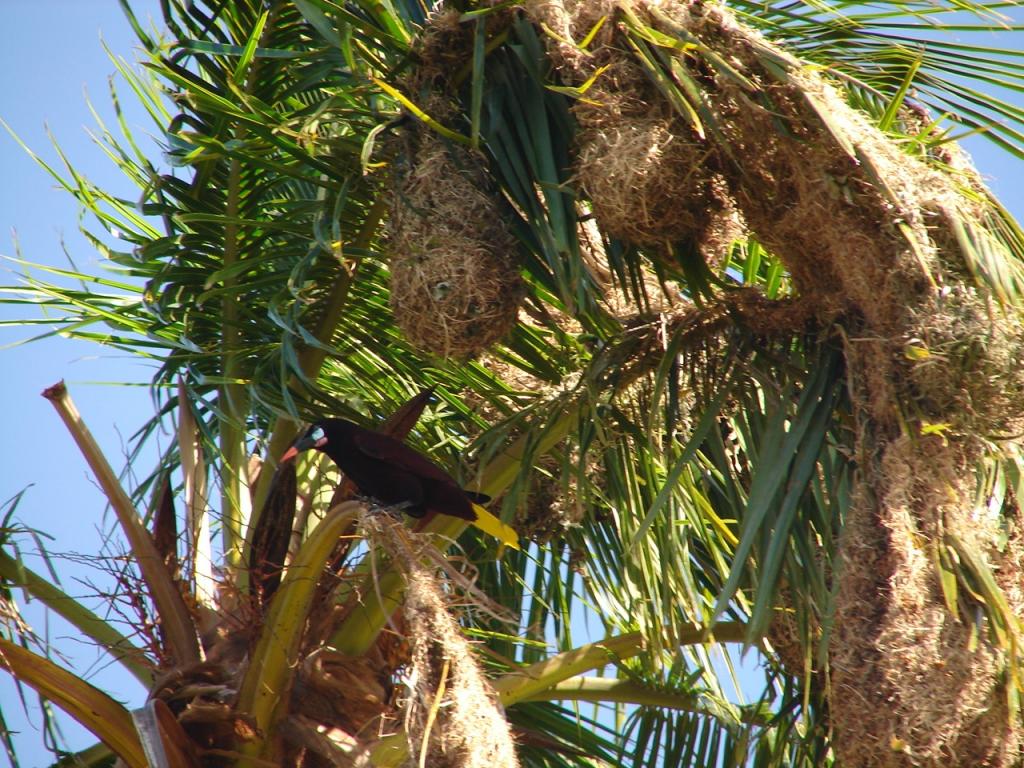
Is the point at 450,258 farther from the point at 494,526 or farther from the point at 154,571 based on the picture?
the point at 154,571

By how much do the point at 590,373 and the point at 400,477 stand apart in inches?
23.0

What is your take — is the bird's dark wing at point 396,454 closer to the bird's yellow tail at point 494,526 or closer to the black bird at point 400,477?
the black bird at point 400,477

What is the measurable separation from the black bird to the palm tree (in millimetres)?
124

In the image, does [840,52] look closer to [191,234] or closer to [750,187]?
[750,187]

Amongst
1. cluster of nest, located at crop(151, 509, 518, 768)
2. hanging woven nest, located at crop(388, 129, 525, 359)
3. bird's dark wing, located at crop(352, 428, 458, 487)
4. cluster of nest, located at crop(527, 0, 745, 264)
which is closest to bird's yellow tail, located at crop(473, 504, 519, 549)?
bird's dark wing, located at crop(352, 428, 458, 487)

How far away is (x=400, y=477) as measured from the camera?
11.0 ft

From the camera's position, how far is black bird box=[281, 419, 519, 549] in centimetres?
330

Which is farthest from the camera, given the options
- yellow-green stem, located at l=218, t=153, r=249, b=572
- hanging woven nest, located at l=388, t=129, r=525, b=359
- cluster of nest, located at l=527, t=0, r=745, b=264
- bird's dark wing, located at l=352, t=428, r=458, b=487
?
yellow-green stem, located at l=218, t=153, r=249, b=572

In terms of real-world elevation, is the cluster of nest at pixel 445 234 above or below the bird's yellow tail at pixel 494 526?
above

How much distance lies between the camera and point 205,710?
11.0 feet

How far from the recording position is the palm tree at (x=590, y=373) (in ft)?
8.63

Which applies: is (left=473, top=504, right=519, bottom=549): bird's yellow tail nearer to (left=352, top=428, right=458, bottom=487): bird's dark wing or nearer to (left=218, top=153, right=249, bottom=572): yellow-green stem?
(left=352, top=428, right=458, bottom=487): bird's dark wing

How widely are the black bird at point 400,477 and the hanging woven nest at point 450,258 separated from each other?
0.34m

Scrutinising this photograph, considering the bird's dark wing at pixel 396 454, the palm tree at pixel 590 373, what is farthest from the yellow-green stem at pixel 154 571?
the bird's dark wing at pixel 396 454
